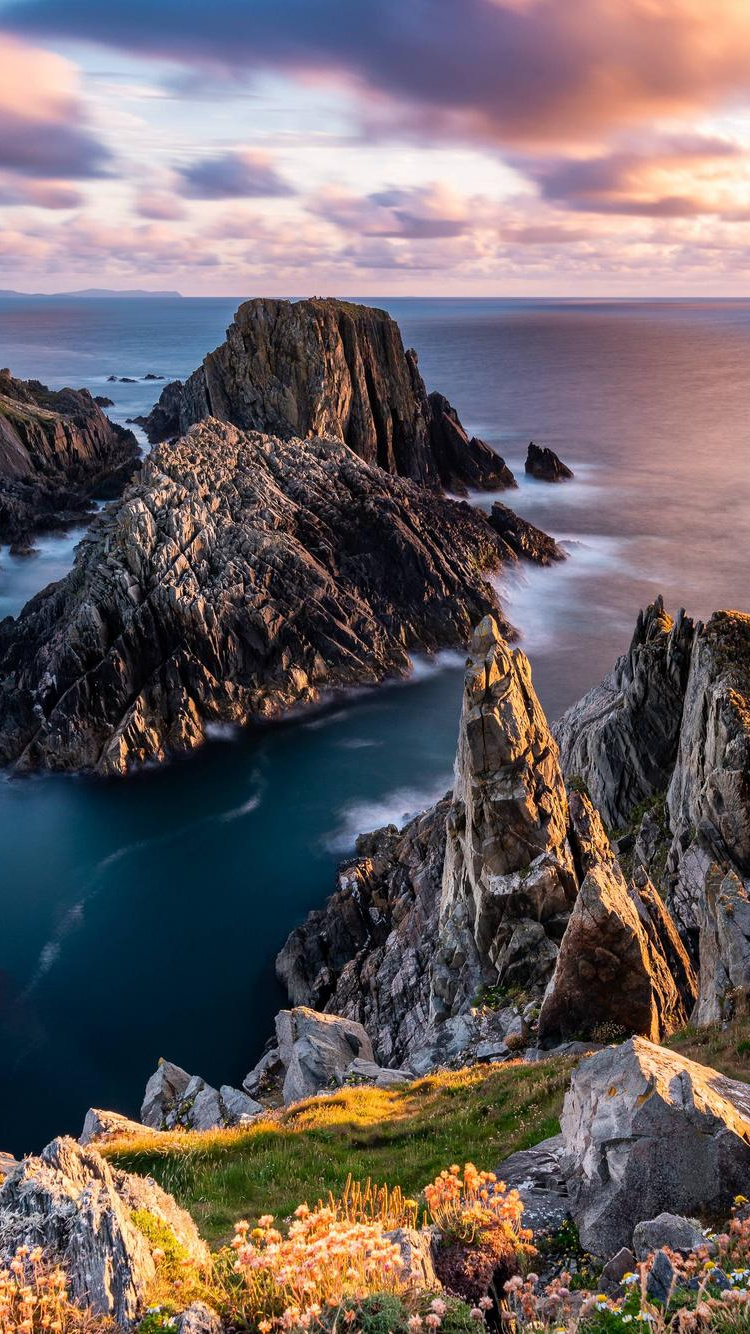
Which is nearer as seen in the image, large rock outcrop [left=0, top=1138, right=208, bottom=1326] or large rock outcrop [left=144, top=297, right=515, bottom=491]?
large rock outcrop [left=0, top=1138, right=208, bottom=1326]

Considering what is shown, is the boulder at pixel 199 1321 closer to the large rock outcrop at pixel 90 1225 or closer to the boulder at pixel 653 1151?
the large rock outcrop at pixel 90 1225

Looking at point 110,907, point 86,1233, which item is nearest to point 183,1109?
point 86,1233

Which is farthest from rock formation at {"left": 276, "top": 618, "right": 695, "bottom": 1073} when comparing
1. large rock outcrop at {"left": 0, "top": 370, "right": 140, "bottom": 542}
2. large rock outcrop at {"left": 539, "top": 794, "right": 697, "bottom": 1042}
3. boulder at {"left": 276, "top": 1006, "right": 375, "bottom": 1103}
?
large rock outcrop at {"left": 0, "top": 370, "right": 140, "bottom": 542}

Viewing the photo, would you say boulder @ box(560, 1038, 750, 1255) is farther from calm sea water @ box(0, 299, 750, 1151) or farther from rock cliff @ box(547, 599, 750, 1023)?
calm sea water @ box(0, 299, 750, 1151)

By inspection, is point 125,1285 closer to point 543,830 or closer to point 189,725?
point 543,830

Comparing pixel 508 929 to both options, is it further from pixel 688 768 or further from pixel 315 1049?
pixel 688 768
